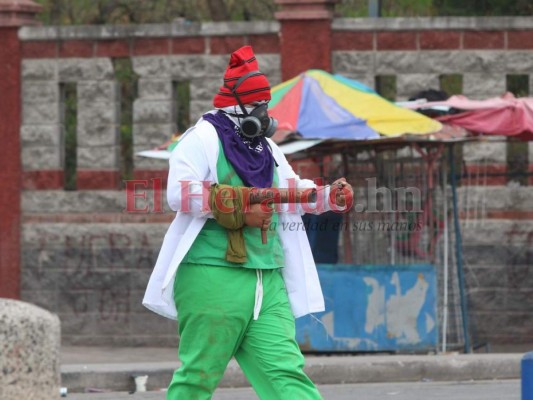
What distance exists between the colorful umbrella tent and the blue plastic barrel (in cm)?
456

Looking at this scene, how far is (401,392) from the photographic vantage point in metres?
10.2

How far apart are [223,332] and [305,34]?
312 inches

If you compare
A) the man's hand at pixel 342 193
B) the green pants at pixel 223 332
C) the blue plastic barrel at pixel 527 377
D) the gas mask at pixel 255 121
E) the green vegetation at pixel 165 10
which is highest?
the green vegetation at pixel 165 10

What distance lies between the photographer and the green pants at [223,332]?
5906 millimetres

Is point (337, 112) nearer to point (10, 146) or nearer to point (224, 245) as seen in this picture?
point (10, 146)

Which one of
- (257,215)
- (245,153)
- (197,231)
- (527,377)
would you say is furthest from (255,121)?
(527,377)

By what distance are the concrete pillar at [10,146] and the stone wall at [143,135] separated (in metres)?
0.09

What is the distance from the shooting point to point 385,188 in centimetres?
1215

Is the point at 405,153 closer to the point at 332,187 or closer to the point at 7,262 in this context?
the point at 7,262

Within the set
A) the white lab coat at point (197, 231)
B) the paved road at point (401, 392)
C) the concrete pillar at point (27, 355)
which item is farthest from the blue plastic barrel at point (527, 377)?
the paved road at point (401, 392)

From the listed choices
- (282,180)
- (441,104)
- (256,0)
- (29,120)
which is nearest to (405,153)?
(441,104)

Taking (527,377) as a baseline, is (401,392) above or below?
below

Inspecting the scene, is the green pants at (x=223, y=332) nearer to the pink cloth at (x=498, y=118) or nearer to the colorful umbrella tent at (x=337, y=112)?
the colorful umbrella tent at (x=337, y=112)

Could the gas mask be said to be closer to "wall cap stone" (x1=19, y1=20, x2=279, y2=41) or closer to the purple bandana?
the purple bandana
